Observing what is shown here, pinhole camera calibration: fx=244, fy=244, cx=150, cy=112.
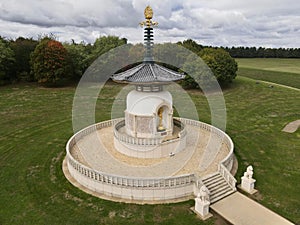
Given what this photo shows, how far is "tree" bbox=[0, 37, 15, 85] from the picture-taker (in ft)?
150

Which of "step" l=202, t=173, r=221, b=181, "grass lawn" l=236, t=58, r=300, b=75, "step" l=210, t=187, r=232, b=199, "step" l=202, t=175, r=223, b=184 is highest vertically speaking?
"grass lawn" l=236, t=58, r=300, b=75

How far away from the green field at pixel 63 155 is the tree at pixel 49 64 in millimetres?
9734

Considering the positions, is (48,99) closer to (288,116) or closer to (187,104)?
(187,104)

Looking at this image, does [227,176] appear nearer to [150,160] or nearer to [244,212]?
[244,212]

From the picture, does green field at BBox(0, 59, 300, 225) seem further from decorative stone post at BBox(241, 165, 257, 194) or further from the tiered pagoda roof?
the tiered pagoda roof

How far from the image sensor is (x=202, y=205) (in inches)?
483

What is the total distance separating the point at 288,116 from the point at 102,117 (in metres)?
22.6

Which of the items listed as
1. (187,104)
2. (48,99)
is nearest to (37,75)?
(48,99)

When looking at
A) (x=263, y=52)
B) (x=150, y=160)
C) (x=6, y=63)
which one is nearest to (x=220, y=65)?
(x=150, y=160)

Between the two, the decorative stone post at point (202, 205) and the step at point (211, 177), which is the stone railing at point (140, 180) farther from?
the decorative stone post at point (202, 205)

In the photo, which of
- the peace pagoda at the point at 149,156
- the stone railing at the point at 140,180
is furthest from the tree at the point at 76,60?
the stone railing at the point at 140,180

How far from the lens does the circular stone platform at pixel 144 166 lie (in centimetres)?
1358

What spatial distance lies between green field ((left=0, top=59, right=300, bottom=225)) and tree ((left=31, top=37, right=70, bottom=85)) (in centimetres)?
973

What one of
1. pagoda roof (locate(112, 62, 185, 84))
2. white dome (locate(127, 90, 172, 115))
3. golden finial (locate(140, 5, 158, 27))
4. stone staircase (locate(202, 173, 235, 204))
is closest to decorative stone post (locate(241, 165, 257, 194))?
stone staircase (locate(202, 173, 235, 204))
